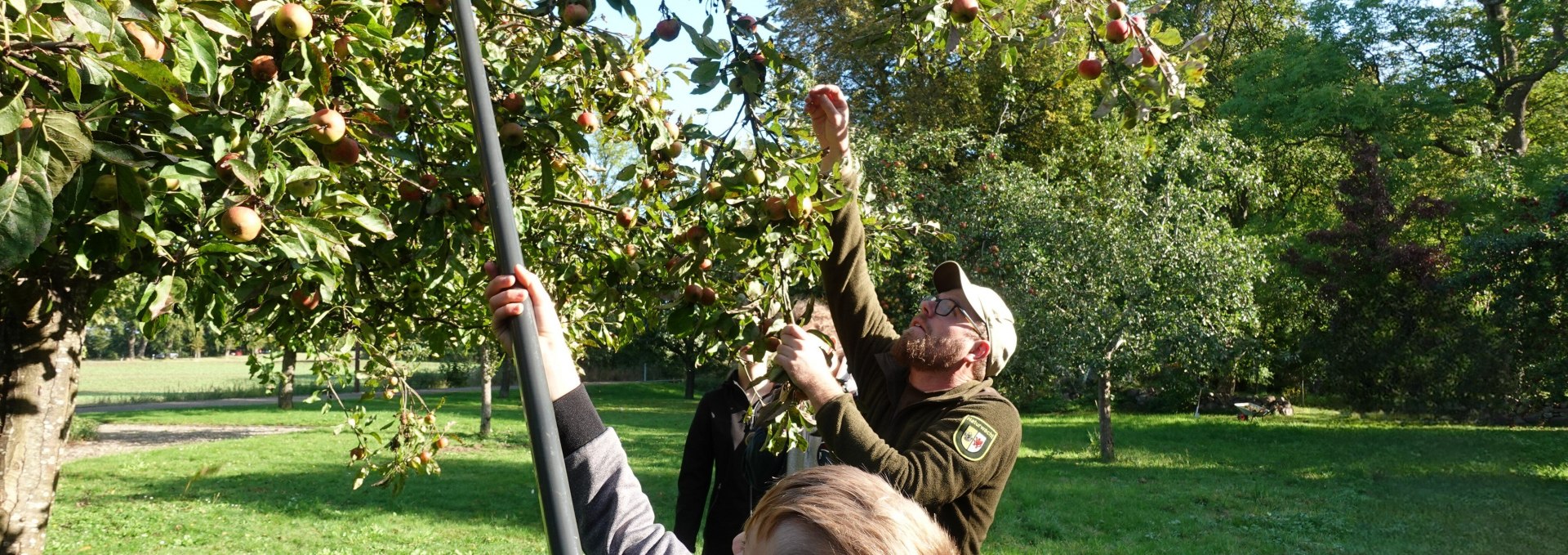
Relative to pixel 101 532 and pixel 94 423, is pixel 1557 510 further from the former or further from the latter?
pixel 94 423

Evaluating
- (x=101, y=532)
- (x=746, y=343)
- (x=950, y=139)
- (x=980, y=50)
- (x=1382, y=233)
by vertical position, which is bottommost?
(x=101, y=532)

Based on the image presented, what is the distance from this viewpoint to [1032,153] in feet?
66.4

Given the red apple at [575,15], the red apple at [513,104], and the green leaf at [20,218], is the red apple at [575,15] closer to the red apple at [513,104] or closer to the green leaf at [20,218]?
the red apple at [513,104]

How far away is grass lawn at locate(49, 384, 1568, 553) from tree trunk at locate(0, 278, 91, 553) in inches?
154

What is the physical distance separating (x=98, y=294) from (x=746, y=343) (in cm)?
153

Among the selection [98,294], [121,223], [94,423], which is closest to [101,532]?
[98,294]

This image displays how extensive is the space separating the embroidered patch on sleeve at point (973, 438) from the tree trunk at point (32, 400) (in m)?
3.04

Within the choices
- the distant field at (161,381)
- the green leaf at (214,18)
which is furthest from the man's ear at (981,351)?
the distant field at (161,381)

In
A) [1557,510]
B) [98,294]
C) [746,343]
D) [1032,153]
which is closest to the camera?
[746,343]

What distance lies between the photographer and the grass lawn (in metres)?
7.50

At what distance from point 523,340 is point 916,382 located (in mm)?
1523

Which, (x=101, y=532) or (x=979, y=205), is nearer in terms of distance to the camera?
(x=101, y=532)

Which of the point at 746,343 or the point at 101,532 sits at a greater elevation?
the point at 746,343

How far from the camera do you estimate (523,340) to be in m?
1.17
